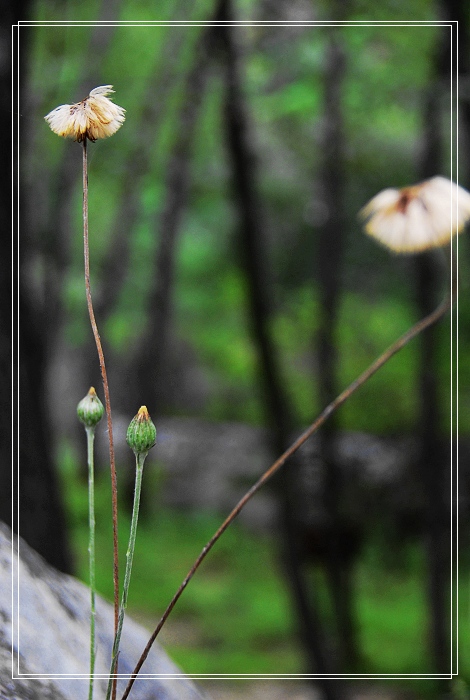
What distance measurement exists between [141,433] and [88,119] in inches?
12.2

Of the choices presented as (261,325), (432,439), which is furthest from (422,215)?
(432,439)

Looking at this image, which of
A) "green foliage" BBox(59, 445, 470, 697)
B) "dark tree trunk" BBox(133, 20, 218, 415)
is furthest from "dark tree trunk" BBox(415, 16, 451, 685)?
"dark tree trunk" BBox(133, 20, 218, 415)

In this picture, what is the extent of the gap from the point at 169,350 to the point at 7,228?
724cm

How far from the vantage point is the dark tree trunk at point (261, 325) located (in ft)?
7.91

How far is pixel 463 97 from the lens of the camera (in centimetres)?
218

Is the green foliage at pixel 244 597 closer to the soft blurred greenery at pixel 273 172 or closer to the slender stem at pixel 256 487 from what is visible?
the soft blurred greenery at pixel 273 172

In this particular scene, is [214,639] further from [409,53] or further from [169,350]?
[169,350]

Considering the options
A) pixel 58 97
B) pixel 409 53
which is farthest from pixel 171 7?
pixel 409 53

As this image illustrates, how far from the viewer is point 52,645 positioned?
0.84 metres

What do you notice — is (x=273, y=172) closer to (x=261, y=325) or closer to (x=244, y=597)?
(x=261, y=325)

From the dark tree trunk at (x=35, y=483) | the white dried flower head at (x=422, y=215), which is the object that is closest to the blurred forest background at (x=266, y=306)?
the dark tree trunk at (x=35, y=483)

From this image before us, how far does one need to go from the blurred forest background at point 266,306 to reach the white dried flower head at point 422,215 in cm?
37

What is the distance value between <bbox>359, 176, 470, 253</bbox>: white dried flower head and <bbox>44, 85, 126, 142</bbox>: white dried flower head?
323 mm

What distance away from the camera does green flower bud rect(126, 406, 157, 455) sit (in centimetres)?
63
